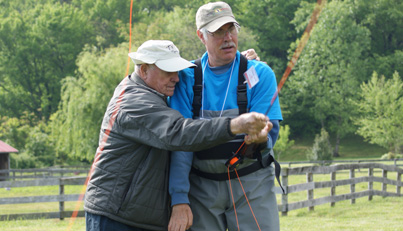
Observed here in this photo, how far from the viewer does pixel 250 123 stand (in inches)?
113

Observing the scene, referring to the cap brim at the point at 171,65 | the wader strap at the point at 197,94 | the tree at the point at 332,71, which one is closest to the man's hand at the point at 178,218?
the wader strap at the point at 197,94

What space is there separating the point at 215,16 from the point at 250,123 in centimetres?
88

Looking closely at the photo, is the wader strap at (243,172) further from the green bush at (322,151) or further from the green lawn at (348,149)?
the green lawn at (348,149)

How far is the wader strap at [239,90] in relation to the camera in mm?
3436

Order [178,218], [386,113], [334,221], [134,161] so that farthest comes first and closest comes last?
[386,113] < [334,221] < [178,218] < [134,161]

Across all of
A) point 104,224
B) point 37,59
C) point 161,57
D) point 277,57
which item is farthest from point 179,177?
point 277,57

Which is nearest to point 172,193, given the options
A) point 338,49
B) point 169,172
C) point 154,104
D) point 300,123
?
point 169,172

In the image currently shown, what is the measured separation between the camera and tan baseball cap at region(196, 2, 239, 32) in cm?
344

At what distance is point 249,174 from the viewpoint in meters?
3.51

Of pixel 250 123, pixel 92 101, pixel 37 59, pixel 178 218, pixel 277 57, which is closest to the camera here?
pixel 250 123

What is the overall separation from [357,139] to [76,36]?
2681 cm

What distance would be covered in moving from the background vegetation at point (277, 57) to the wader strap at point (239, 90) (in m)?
31.9

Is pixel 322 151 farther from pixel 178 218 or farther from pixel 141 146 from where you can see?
pixel 141 146

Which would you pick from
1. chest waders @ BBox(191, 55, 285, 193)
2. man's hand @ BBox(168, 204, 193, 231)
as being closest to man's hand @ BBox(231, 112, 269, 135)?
chest waders @ BBox(191, 55, 285, 193)
